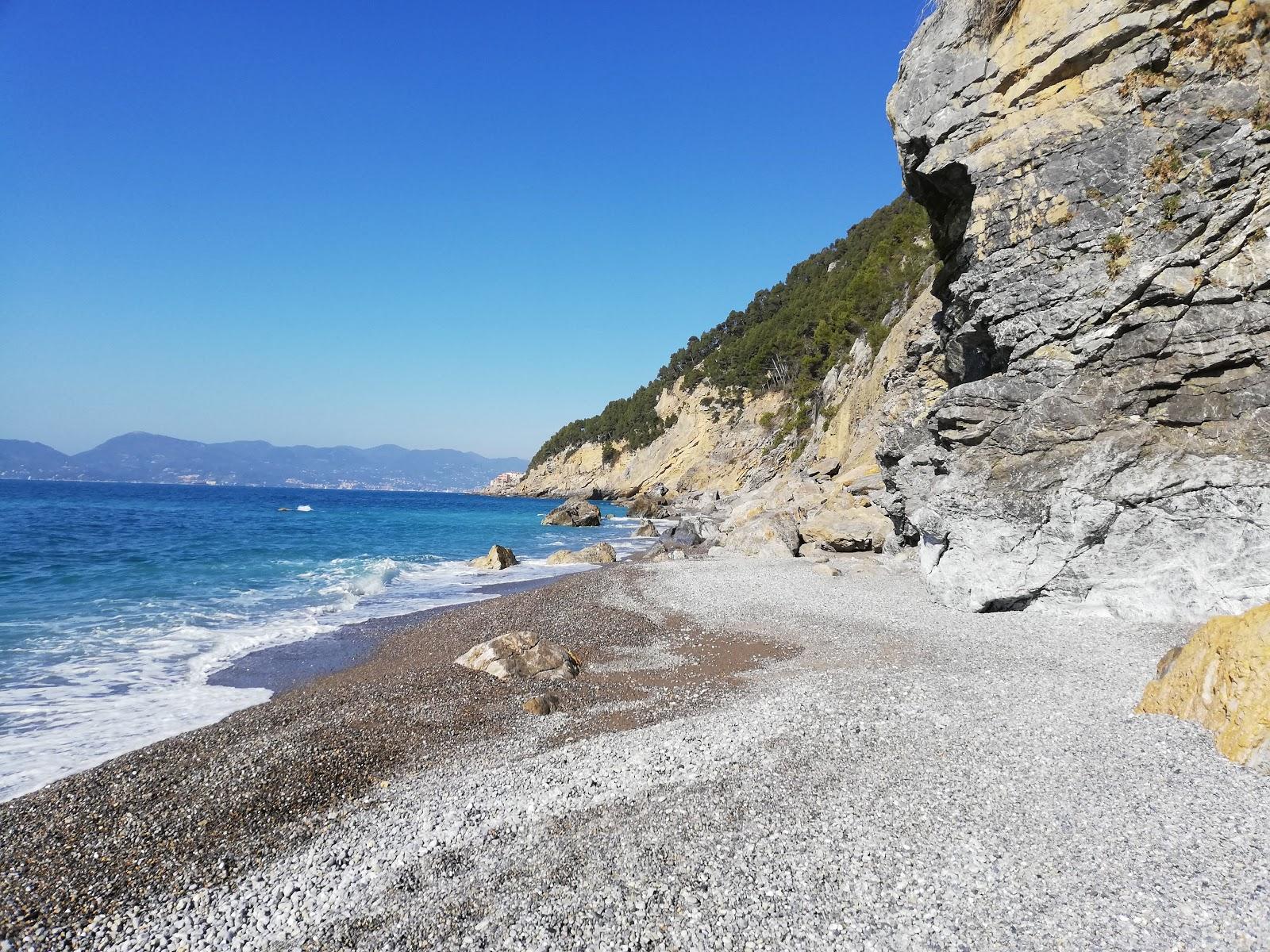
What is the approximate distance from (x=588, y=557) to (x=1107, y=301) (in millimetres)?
22215

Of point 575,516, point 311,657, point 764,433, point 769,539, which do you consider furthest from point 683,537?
point 764,433

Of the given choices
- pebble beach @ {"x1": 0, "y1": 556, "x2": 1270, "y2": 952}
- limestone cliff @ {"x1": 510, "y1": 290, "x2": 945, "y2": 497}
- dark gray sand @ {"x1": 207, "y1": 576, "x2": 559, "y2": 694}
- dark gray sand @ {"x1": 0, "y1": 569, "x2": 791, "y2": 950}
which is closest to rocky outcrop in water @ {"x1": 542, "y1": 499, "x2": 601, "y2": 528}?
limestone cliff @ {"x1": 510, "y1": 290, "x2": 945, "y2": 497}

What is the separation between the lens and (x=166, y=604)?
61.8 ft

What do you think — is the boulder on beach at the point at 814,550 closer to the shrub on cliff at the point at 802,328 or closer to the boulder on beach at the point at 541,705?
the boulder on beach at the point at 541,705

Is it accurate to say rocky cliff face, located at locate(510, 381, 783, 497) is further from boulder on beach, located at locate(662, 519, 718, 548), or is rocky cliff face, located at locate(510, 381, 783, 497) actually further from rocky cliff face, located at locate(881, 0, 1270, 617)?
rocky cliff face, located at locate(881, 0, 1270, 617)

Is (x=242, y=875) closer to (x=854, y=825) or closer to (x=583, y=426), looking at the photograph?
(x=854, y=825)

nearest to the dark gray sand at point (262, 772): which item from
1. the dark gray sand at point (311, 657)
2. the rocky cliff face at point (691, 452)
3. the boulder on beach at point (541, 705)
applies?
the boulder on beach at point (541, 705)

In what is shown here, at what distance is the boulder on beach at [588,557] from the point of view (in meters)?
29.6

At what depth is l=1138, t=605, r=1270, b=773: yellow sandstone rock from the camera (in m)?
6.73

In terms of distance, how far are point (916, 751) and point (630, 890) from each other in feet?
13.9

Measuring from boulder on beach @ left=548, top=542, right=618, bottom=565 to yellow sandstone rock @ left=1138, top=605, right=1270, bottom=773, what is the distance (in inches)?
900

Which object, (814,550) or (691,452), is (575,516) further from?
(691,452)

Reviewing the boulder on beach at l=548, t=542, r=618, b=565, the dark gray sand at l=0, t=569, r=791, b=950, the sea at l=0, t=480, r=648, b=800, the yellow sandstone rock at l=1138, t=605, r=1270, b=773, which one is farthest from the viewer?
the boulder on beach at l=548, t=542, r=618, b=565

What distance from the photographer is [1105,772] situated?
22.2ft
